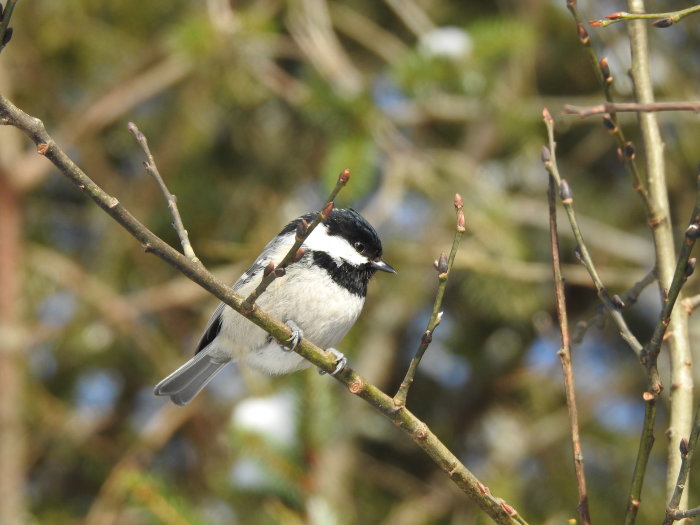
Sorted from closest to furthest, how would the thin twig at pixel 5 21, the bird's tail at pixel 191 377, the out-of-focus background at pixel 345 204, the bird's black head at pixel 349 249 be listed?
the thin twig at pixel 5 21 < the bird's black head at pixel 349 249 < the bird's tail at pixel 191 377 < the out-of-focus background at pixel 345 204

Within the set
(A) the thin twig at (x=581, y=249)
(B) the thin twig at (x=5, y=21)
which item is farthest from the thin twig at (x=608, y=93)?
(B) the thin twig at (x=5, y=21)

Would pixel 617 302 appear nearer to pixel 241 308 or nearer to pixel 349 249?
pixel 241 308

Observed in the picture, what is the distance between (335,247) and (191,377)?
→ 2.38 feet

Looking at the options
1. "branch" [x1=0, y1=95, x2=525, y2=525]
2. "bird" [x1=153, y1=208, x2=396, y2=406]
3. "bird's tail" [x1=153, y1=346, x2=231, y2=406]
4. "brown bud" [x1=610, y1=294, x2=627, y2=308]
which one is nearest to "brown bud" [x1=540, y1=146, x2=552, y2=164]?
"brown bud" [x1=610, y1=294, x2=627, y2=308]

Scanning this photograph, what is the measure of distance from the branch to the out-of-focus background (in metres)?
1.74

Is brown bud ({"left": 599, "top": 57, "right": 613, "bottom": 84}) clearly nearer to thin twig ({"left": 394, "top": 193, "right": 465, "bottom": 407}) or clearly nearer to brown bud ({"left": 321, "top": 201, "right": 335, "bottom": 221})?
thin twig ({"left": 394, "top": 193, "right": 465, "bottom": 407})

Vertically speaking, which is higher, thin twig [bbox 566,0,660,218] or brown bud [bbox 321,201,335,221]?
thin twig [bbox 566,0,660,218]

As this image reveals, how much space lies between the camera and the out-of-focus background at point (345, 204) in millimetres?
3791

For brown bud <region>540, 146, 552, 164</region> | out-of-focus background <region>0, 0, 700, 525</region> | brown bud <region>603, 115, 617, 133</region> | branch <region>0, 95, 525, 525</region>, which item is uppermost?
out-of-focus background <region>0, 0, 700, 525</region>

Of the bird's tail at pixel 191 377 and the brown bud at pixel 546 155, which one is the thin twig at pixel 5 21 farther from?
the bird's tail at pixel 191 377

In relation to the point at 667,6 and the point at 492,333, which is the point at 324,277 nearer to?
the point at 492,333

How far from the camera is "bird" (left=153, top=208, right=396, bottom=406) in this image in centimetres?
261

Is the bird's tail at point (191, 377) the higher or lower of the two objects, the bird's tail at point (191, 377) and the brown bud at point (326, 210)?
the higher

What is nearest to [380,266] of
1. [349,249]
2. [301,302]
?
[349,249]
